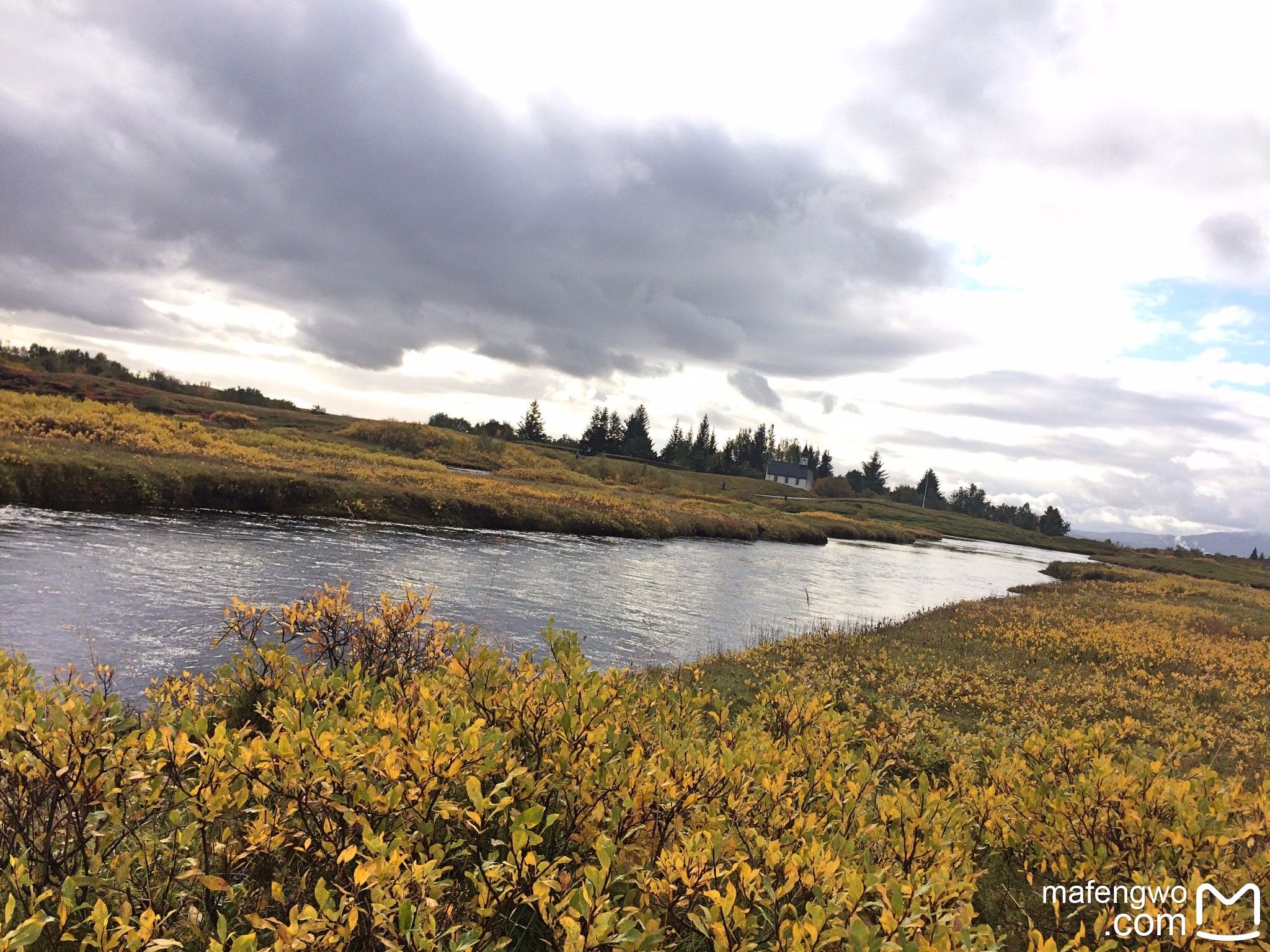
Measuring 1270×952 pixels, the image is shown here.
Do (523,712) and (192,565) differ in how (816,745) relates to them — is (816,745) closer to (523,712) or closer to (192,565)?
(523,712)

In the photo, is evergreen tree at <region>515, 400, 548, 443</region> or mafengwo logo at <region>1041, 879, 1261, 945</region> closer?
mafengwo logo at <region>1041, 879, 1261, 945</region>

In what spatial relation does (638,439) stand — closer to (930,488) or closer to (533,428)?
(533,428)

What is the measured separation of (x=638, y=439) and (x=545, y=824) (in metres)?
139

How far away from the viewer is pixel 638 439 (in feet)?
465

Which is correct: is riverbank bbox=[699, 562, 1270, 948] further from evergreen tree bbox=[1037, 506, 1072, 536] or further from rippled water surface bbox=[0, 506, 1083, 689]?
evergreen tree bbox=[1037, 506, 1072, 536]

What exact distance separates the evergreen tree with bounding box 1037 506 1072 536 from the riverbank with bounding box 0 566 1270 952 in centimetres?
Result: 18727

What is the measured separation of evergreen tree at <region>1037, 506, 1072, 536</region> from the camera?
165 m

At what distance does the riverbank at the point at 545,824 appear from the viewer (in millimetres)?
2721

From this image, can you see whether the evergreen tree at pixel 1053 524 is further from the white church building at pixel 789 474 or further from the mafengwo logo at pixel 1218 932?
the mafengwo logo at pixel 1218 932

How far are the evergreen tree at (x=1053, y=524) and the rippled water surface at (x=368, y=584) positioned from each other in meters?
155

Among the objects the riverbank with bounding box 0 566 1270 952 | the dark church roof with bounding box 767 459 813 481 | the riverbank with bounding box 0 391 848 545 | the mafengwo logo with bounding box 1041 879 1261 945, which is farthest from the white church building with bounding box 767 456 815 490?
the mafengwo logo with bounding box 1041 879 1261 945

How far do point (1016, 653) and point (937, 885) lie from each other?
1704cm

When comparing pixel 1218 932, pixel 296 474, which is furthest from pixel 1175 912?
pixel 296 474

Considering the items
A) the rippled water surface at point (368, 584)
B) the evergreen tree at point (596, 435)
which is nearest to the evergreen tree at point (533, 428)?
the evergreen tree at point (596, 435)
